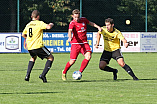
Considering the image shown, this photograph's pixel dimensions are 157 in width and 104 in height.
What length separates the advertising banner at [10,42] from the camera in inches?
1117

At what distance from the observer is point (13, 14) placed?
33781 millimetres

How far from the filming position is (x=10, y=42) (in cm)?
2836

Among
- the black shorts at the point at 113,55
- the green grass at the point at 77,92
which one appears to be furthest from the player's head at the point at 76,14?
the green grass at the point at 77,92

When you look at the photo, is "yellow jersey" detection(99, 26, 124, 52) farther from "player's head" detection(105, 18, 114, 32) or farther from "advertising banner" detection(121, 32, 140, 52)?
"advertising banner" detection(121, 32, 140, 52)

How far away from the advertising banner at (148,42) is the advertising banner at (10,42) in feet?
23.8

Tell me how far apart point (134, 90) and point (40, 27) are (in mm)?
3078

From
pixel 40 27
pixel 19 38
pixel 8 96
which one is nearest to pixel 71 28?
pixel 40 27

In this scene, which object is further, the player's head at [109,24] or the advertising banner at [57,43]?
the advertising banner at [57,43]

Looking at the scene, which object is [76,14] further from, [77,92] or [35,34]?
[77,92]

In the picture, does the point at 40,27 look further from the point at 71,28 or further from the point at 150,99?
the point at 150,99

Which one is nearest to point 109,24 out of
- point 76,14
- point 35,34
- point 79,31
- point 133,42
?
point 79,31

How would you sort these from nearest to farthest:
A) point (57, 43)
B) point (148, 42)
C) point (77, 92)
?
point (77, 92)
point (57, 43)
point (148, 42)

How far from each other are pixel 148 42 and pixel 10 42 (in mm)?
8060

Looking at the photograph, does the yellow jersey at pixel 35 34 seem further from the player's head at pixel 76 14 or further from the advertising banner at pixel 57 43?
the advertising banner at pixel 57 43
